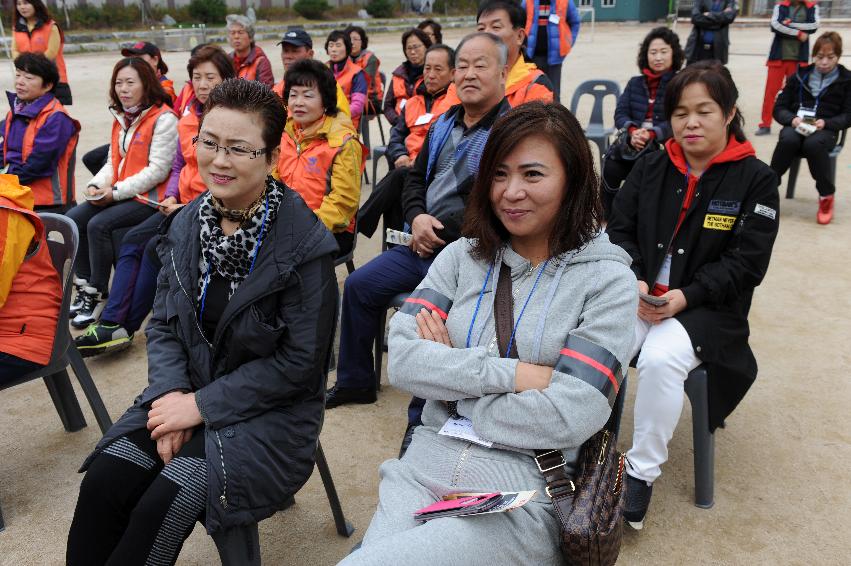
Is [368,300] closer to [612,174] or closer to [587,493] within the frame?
[587,493]

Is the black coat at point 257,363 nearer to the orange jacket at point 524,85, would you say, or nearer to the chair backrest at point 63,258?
the chair backrest at point 63,258

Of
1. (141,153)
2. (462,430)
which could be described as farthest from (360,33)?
(462,430)

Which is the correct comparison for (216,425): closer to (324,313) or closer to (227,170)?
(324,313)

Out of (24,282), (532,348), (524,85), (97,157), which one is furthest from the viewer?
(97,157)

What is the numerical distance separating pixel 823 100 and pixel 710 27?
3269 mm

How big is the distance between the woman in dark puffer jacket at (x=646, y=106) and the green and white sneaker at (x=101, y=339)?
333 cm

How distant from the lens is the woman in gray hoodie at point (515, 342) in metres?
1.73

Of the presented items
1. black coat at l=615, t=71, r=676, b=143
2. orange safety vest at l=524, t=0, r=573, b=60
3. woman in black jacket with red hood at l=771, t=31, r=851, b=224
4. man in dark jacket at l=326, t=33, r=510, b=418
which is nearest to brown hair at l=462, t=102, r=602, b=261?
man in dark jacket at l=326, t=33, r=510, b=418

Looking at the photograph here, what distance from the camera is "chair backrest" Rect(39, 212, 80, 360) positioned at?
2.86 metres

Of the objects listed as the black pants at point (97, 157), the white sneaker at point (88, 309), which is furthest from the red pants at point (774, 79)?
the white sneaker at point (88, 309)

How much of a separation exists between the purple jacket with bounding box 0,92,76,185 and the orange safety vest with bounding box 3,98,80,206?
25 mm

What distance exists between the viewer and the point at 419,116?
4992mm

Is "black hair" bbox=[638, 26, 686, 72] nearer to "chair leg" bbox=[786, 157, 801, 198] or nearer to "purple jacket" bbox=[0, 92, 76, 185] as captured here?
"chair leg" bbox=[786, 157, 801, 198]

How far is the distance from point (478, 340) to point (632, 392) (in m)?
1.91
